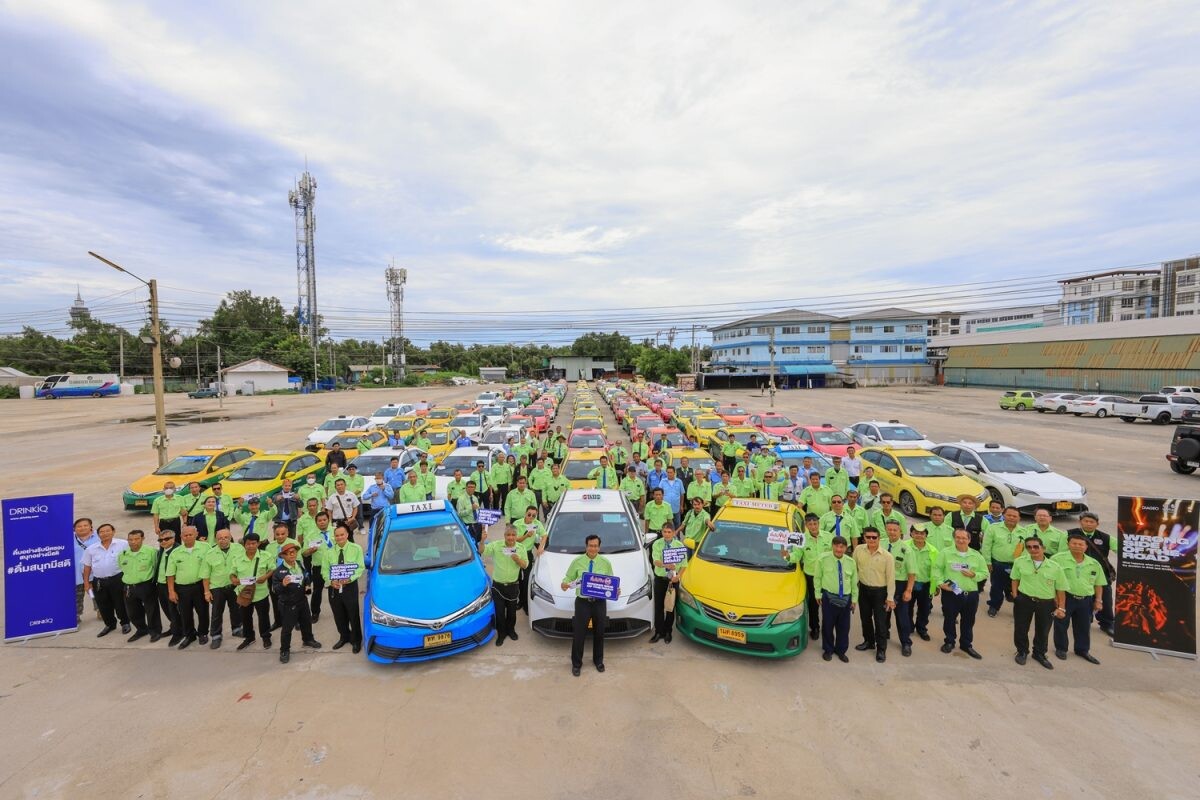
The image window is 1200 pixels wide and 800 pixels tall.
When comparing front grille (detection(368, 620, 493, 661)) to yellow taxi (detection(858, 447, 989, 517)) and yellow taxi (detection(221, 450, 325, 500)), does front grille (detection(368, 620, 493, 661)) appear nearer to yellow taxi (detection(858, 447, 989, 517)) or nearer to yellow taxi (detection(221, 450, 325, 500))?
yellow taxi (detection(221, 450, 325, 500))

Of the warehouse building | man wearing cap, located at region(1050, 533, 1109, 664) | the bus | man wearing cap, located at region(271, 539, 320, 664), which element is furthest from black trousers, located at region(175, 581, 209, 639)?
the bus

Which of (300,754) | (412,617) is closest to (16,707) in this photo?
(300,754)

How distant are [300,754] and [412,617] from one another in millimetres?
1506

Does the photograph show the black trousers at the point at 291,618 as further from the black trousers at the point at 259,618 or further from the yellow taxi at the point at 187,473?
the yellow taxi at the point at 187,473

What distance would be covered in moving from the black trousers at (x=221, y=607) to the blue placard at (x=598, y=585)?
13.7ft

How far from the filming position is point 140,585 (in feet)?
22.0

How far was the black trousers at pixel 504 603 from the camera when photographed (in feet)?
21.7

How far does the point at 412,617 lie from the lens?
5949mm

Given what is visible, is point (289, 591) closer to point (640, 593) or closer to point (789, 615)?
point (640, 593)

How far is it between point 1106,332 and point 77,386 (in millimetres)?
102151

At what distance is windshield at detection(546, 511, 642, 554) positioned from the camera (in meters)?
7.34

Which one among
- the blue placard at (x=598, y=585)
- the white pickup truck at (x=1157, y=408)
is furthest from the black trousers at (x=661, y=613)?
the white pickup truck at (x=1157, y=408)

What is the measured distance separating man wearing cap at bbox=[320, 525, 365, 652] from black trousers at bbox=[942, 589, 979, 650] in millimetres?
6710

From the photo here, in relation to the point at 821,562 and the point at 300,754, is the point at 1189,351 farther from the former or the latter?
the point at 300,754
